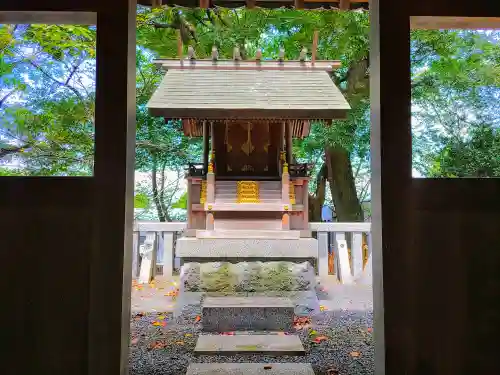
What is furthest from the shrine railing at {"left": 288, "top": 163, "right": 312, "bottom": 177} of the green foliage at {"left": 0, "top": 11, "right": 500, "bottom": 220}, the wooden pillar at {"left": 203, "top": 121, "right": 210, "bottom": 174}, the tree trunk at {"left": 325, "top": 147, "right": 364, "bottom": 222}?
the tree trunk at {"left": 325, "top": 147, "right": 364, "bottom": 222}

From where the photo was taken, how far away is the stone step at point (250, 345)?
11.6ft

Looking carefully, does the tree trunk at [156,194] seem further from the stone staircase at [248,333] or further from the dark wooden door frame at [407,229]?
the dark wooden door frame at [407,229]

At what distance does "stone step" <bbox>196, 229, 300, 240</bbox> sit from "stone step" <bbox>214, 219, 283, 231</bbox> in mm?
188

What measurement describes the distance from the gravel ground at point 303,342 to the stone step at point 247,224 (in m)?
1.68

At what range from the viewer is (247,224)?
648 cm

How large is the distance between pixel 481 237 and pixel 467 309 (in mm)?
299

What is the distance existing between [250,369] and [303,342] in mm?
1072

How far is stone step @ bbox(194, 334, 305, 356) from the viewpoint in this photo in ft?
11.6

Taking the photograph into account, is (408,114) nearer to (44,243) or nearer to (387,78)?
(387,78)

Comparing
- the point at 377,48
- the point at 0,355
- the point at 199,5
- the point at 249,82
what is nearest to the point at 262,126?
the point at 249,82

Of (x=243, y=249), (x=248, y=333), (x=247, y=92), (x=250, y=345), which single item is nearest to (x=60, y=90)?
(x=247, y=92)

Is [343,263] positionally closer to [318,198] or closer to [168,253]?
[168,253]

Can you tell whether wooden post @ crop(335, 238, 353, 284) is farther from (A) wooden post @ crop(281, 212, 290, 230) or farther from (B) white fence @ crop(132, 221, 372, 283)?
(A) wooden post @ crop(281, 212, 290, 230)

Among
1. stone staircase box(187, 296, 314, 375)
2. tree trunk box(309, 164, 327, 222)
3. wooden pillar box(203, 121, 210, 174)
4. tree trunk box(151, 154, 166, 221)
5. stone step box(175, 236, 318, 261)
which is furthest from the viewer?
tree trunk box(151, 154, 166, 221)
